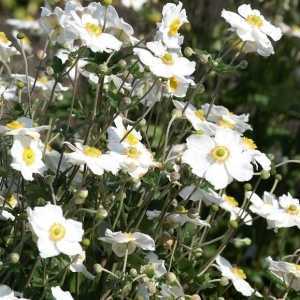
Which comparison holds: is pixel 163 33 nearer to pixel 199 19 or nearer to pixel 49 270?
pixel 49 270

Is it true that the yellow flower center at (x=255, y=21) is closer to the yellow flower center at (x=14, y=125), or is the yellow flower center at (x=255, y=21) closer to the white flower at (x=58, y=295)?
the yellow flower center at (x=14, y=125)

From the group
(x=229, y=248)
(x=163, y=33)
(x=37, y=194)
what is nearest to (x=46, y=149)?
(x=37, y=194)

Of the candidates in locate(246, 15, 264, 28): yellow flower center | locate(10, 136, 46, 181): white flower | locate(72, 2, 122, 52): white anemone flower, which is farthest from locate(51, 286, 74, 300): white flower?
locate(246, 15, 264, 28): yellow flower center

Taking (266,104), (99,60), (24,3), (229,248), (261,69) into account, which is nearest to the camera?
(99,60)

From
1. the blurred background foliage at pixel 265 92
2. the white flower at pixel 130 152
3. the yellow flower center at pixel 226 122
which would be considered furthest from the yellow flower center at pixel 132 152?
the blurred background foliage at pixel 265 92

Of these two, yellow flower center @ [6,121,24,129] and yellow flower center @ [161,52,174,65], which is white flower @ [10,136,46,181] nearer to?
yellow flower center @ [6,121,24,129]
